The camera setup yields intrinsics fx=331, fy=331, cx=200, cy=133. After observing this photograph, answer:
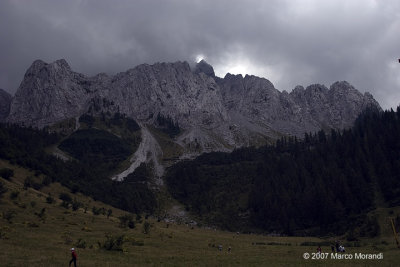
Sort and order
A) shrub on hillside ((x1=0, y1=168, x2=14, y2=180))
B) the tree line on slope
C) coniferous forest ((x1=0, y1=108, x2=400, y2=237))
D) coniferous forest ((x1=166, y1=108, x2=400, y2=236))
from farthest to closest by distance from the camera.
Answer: the tree line on slope, coniferous forest ((x1=0, y1=108, x2=400, y2=237)), coniferous forest ((x1=166, y1=108, x2=400, y2=236)), shrub on hillside ((x1=0, y1=168, x2=14, y2=180))

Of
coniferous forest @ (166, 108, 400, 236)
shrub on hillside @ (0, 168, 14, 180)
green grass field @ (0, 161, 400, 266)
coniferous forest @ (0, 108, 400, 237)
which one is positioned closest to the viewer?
green grass field @ (0, 161, 400, 266)

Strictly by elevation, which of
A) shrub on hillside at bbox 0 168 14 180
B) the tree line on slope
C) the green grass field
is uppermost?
the tree line on slope

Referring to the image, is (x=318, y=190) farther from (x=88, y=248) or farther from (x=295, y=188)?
(x=88, y=248)

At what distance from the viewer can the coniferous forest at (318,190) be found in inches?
4894

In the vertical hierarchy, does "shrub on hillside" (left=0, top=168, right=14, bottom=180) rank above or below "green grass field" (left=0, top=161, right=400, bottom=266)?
above

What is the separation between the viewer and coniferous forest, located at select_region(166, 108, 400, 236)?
408 ft

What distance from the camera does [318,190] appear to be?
13712cm

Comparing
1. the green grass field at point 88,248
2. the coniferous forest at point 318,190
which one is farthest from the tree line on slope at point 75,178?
the green grass field at point 88,248

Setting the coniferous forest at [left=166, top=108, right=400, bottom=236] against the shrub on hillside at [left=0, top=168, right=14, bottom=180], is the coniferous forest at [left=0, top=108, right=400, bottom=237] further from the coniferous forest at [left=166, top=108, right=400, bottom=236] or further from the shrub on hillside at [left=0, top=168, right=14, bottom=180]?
the shrub on hillside at [left=0, top=168, right=14, bottom=180]

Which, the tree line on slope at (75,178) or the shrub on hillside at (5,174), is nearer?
the shrub on hillside at (5,174)

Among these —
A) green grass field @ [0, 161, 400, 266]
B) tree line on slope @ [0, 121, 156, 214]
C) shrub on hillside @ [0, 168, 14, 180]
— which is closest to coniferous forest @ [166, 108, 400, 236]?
tree line on slope @ [0, 121, 156, 214]

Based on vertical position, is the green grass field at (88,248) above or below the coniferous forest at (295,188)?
below

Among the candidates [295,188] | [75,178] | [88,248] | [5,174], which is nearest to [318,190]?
[295,188]

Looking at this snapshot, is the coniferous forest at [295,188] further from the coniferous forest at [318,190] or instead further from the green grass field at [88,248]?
the green grass field at [88,248]
